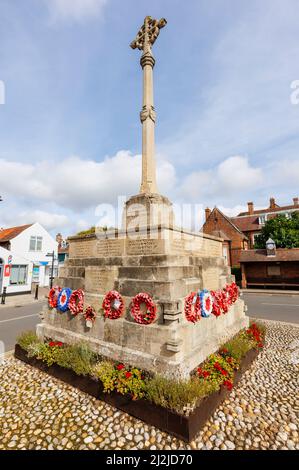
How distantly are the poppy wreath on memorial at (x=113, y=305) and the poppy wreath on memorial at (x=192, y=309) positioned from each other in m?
1.61

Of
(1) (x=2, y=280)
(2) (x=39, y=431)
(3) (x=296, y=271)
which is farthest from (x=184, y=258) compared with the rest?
(3) (x=296, y=271)

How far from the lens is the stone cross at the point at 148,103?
7406 mm

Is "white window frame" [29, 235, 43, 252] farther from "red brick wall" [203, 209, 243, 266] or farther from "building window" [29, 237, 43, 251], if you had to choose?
"red brick wall" [203, 209, 243, 266]

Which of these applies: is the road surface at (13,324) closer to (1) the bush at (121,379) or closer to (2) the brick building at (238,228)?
(1) the bush at (121,379)

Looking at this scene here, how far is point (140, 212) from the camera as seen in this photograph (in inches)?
275

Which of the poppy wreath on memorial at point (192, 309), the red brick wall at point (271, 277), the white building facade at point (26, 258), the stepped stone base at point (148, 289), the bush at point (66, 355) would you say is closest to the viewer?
the stepped stone base at point (148, 289)

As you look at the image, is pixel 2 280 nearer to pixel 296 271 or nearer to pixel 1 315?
pixel 1 315

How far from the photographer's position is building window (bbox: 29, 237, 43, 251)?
96.7 feet

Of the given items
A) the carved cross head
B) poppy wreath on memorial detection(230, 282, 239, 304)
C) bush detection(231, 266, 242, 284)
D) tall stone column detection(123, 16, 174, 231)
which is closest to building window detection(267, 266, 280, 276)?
bush detection(231, 266, 242, 284)

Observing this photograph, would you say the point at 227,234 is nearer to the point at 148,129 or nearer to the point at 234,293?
the point at 234,293

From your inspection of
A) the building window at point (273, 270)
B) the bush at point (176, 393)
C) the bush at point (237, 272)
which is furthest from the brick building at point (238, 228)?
the bush at point (176, 393)

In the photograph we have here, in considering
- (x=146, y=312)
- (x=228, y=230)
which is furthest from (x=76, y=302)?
(x=228, y=230)

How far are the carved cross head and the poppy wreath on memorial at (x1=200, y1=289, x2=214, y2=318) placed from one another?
8869 mm

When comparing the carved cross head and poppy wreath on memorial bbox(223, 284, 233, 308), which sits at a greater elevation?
the carved cross head
